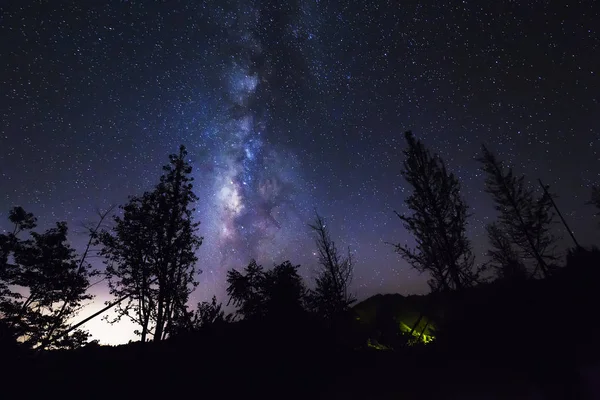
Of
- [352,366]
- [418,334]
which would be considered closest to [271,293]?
[352,366]

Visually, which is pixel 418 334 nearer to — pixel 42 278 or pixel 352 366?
pixel 352 366

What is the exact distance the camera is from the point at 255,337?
8484mm

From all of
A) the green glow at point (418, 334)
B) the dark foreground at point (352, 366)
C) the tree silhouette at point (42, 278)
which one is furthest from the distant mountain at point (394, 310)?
the tree silhouette at point (42, 278)

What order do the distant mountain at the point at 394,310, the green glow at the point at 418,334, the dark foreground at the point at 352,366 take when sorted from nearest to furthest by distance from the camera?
the dark foreground at the point at 352,366 < the green glow at the point at 418,334 < the distant mountain at the point at 394,310

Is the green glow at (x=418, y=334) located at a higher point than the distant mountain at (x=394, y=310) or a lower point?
lower

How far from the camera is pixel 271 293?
9.61 meters

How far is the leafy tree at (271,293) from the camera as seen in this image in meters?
9.13

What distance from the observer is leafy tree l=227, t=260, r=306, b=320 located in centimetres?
913

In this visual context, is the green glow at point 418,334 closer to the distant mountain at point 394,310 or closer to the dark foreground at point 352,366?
the distant mountain at point 394,310

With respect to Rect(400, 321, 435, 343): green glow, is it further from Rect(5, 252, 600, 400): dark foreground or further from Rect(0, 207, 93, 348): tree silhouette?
Rect(0, 207, 93, 348): tree silhouette

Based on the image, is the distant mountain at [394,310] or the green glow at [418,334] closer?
the green glow at [418,334]

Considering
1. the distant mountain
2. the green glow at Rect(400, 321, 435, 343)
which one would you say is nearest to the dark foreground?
the green glow at Rect(400, 321, 435, 343)

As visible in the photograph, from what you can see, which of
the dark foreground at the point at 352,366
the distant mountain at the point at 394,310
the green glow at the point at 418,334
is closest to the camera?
the dark foreground at the point at 352,366

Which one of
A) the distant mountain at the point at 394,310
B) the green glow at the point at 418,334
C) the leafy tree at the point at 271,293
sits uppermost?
the leafy tree at the point at 271,293
